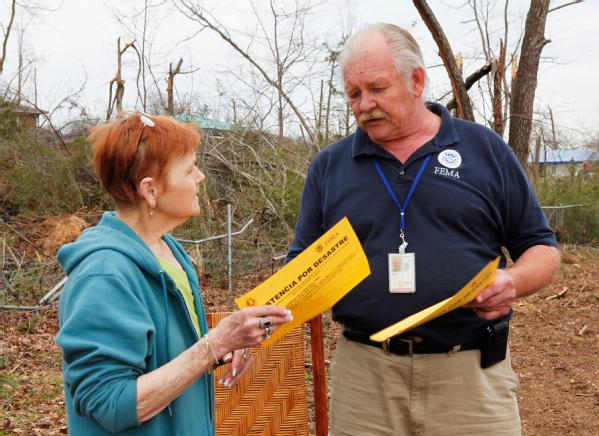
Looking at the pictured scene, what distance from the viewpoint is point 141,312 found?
1.59m

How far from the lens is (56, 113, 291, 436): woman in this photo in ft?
4.99

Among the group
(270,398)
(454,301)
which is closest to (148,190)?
(454,301)

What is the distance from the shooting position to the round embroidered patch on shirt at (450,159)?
231 centimetres

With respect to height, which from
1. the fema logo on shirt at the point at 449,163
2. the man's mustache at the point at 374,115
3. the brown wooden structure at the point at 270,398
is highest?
the man's mustache at the point at 374,115

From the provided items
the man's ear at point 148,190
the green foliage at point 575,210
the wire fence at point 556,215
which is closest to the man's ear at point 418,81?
the man's ear at point 148,190

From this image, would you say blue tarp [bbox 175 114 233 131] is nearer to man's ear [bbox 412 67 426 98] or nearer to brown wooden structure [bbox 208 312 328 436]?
brown wooden structure [bbox 208 312 328 436]

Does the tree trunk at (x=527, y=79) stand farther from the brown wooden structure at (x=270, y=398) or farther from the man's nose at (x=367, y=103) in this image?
the man's nose at (x=367, y=103)

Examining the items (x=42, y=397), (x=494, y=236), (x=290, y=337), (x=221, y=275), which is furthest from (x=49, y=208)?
(x=494, y=236)

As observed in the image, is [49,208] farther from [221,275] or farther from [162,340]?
[162,340]

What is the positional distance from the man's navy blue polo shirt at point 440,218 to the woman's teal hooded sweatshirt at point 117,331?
725 mm

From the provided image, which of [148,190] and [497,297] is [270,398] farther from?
[148,190]

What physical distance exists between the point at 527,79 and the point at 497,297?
6757mm

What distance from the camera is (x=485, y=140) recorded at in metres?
2.36

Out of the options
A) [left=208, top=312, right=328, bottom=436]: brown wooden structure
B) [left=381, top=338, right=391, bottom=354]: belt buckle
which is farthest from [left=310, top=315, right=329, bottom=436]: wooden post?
[left=381, top=338, right=391, bottom=354]: belt buckle
